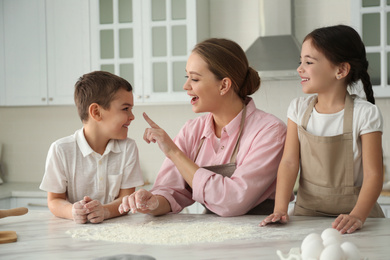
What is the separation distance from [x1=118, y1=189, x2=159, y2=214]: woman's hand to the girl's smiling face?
2.29 ft

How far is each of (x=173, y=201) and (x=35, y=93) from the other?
234 cm

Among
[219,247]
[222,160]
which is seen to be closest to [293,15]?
[222,160]

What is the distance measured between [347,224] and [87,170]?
1002 mm

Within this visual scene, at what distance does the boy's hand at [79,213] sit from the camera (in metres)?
1.73

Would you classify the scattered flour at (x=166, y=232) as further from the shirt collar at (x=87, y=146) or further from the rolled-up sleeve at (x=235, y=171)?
the shirt collar at (x=87, y=146)

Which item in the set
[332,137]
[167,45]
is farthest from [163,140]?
[167,45]

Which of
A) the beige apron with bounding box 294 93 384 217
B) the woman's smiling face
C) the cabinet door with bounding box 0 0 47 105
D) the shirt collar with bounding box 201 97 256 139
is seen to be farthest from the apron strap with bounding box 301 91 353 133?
the cabinet door with bounding box 0 0 47 105

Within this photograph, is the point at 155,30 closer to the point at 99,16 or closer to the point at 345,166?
the point at 99,16

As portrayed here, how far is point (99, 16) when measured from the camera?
3752mm

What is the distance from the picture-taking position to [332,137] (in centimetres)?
182

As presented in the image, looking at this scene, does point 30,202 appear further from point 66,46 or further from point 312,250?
point 312,250

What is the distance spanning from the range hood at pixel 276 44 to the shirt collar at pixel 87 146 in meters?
1.76

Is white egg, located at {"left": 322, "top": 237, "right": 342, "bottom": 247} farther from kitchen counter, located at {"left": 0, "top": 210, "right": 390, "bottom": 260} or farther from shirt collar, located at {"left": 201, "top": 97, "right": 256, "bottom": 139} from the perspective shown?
shirt collar, located at {"left": 201, "top": 97, "right": 256, "bottom": 139}

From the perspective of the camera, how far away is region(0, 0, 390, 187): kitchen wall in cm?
382
